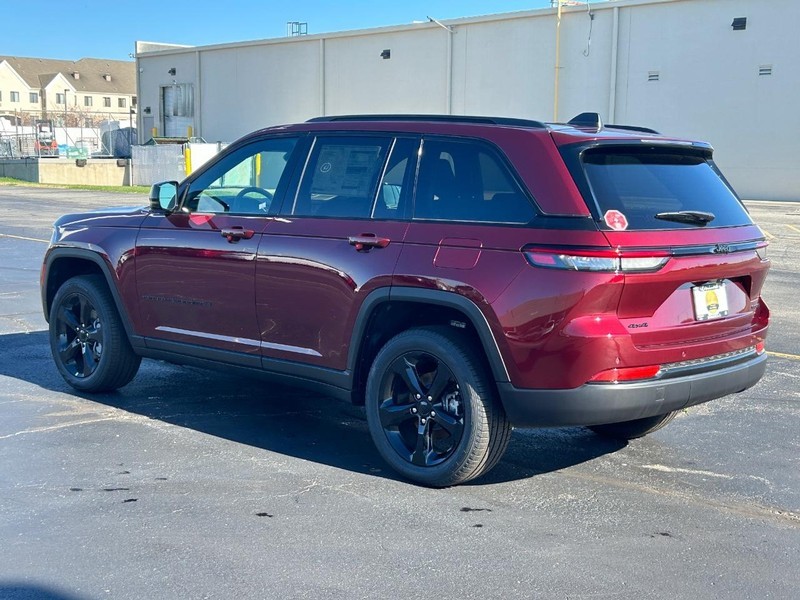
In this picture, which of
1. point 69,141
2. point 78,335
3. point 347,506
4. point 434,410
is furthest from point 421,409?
point 69,141

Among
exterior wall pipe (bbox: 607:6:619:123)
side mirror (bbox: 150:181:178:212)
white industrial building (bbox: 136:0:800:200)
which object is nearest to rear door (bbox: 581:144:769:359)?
side mirror (bbox: 150:181:178:212)

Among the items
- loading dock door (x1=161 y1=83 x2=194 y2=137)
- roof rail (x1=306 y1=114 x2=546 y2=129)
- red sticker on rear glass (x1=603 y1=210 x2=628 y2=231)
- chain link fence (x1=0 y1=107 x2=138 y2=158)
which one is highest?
loading dock door (x1=161 y1=83 x2=194 y2=137)

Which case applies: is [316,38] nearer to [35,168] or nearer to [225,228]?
[35,168]

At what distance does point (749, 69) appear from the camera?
118ft

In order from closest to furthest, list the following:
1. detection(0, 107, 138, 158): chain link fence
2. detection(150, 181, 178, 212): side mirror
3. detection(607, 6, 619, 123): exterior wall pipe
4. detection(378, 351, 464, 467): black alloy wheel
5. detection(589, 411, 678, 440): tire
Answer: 1. detection(378, 351, 464, 467): black alloy wheel
2. detection(589, 411, 678, 440): tire
3. detection(150, 181, 178, 212): side mirror
4. detection(607, 6, 619, 123): exterior wall pipe
5. detection(0, 107, 138, 158): chain link fence

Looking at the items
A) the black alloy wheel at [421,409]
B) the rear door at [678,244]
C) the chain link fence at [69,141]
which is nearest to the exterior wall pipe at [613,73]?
the chain link fence at [69,141]

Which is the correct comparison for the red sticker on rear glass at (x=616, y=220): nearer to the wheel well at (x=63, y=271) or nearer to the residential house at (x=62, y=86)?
the wheel well at (x=63, y=271)

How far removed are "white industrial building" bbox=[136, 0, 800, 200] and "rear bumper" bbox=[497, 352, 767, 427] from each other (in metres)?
33.7

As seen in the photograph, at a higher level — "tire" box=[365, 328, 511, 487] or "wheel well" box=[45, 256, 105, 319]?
"wheel well" box=[45, 256, 105, 319]

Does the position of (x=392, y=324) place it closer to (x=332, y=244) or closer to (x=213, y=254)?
(x=332, y=244)

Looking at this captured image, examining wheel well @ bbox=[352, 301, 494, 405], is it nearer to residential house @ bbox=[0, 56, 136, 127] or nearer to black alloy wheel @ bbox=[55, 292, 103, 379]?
black alloy wheel @ bbox=[55, 292, 103, 379]

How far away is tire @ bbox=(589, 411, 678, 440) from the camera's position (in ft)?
19.5

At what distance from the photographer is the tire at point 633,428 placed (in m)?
5.93

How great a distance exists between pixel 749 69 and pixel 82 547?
118 ft
